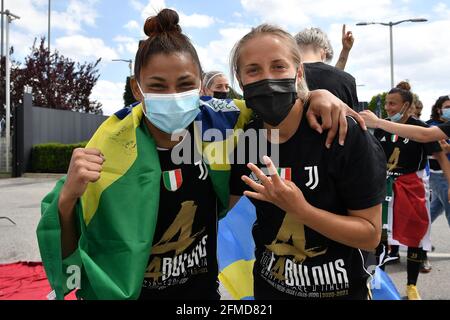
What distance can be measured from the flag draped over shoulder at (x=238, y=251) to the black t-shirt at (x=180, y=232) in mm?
854

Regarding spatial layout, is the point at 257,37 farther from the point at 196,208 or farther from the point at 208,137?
the point at 196,208

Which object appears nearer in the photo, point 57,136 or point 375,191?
point 375,191

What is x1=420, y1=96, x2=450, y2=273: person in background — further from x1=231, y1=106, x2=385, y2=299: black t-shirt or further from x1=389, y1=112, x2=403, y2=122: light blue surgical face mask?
x1=231, y1=106, x2=385, y2=299: black t-shirt

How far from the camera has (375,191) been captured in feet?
5.32

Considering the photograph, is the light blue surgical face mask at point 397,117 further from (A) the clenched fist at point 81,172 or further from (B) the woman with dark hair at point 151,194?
(A) the clenched fist at point 81,172

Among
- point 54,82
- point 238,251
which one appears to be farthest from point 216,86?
point 54,82

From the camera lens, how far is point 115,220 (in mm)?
1749

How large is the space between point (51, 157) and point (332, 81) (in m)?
17.1

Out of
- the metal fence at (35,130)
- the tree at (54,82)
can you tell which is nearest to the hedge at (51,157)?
the metal fence at (35,130)

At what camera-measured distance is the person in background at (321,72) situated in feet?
8.79

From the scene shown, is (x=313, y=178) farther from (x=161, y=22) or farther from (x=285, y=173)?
(x=161, y=22)

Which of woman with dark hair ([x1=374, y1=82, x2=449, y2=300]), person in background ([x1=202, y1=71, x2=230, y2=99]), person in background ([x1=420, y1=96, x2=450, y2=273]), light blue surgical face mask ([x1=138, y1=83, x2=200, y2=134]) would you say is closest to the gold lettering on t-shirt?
light blue surgical face mask ([x1=138, y1=83, x2=200, y2=134])
